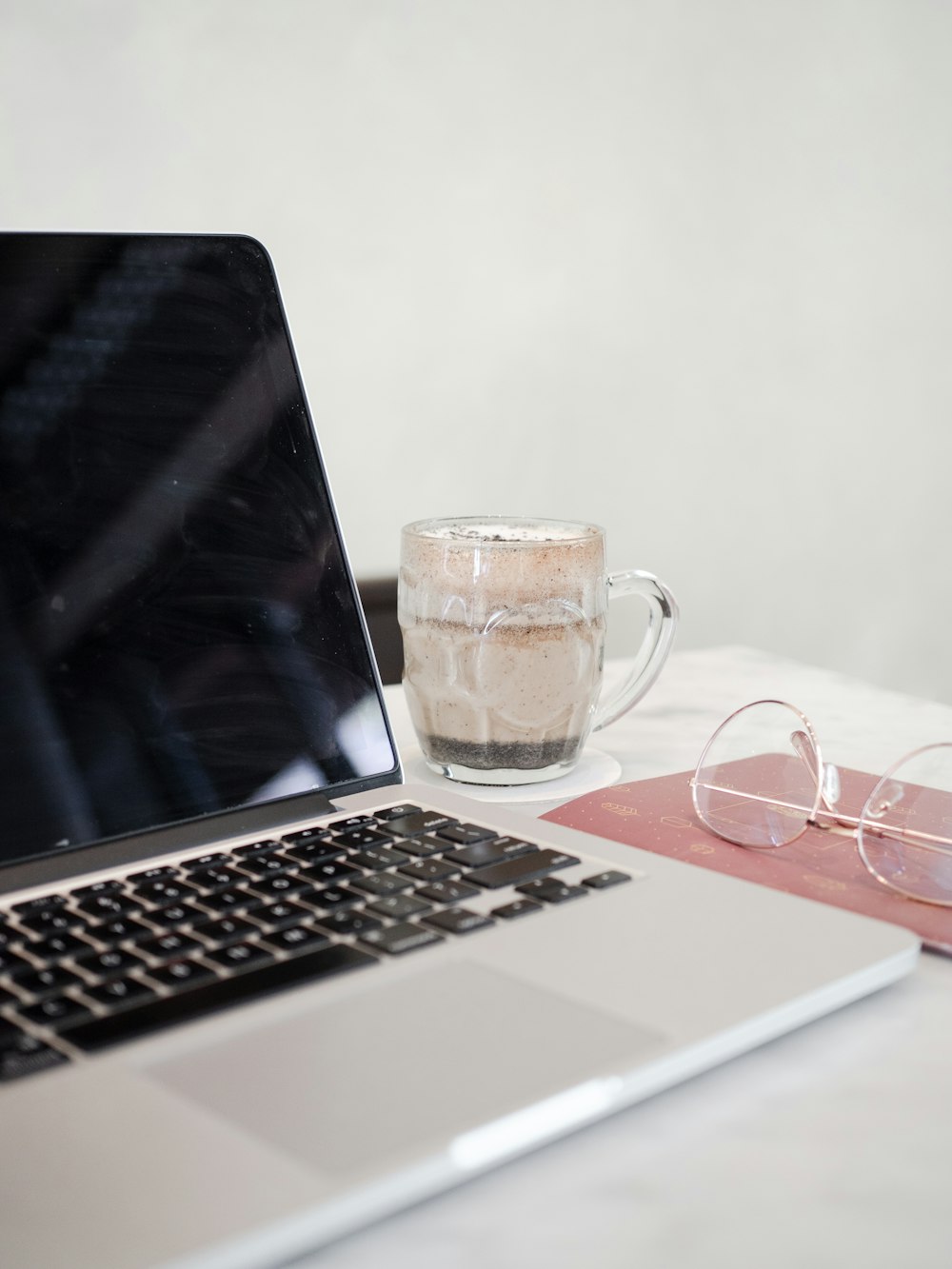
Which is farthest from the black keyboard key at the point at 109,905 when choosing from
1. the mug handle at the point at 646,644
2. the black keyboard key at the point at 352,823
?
the mug handle at the point at 646,644

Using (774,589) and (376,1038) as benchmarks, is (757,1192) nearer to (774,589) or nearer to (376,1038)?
(376,1038)

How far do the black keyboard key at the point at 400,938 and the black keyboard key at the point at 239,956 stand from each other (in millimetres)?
35

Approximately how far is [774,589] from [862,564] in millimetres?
180

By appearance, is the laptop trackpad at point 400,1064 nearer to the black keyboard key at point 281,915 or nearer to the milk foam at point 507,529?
the black keyboard key at point 281,915

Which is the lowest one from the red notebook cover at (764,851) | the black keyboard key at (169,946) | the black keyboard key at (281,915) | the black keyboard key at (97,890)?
the red notebook cover at (764,851)

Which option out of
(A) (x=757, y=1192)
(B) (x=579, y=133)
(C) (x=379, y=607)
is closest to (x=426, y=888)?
(A) (x=757, y=1192)

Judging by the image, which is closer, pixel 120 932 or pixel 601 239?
pixel 120 932

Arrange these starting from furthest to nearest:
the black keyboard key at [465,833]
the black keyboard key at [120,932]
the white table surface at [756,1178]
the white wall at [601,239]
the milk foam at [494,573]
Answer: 1. the white wall at [601,239]
2. the milk foam at [494,573]
3. the black keyboard key at [465,833]
4. the black keyboard key at [120,932]
5. the white table surface at [756,1178]

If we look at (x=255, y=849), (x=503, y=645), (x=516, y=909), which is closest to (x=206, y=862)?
(x=255, y=849)

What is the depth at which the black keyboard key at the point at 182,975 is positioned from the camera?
0.39 m

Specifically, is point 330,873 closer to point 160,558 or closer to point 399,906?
point 399,906

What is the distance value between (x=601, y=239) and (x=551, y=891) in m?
1.21

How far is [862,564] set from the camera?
1915 millimetres

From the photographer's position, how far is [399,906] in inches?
17.9
